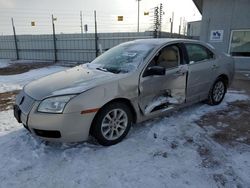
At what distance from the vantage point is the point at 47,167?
8.77 ft

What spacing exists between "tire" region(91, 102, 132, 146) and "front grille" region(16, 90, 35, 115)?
0.86m

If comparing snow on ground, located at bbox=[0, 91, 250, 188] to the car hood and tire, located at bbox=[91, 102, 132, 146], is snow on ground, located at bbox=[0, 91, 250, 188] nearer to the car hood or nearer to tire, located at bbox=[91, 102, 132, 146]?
tire, located at bbox=[91, 102, 132, 146]

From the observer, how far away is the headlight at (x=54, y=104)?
2680 millimetres

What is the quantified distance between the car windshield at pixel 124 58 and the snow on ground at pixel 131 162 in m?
1.07

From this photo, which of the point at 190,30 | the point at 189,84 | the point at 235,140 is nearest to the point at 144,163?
the point at 235,140

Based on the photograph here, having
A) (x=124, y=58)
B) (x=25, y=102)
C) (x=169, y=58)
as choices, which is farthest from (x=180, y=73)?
(x=25, y=102)

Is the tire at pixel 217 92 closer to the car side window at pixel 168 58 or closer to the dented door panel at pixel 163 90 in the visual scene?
the dented door panel at pixel 163 90

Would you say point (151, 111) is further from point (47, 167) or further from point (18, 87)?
point (18, 87)

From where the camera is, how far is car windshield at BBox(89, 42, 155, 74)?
11.1 ft

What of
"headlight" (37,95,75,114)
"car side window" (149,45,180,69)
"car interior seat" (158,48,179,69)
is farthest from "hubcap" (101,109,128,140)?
"car interior seat" (158,48,179,69)

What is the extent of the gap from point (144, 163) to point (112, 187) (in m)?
0.57

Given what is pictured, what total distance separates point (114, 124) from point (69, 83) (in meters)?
0.86

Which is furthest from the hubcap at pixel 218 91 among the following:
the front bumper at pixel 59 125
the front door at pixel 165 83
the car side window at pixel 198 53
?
the front bumper at pixel 59 125

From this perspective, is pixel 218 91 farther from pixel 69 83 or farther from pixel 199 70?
pixel 69 83
